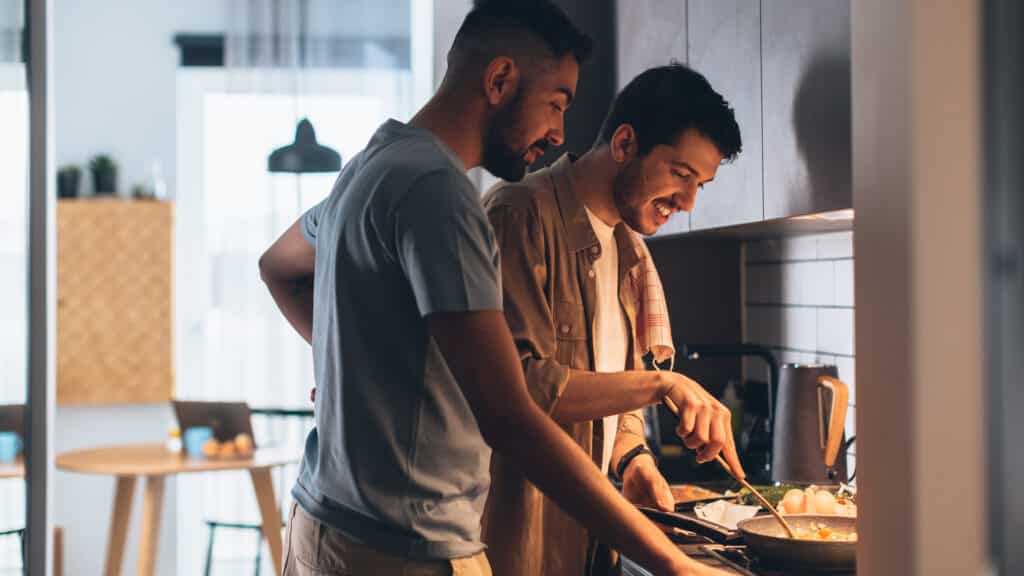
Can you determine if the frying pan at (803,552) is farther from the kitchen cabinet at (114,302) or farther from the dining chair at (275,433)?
the kitchen cabinet at (114,302)

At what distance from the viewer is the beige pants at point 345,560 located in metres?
1.31

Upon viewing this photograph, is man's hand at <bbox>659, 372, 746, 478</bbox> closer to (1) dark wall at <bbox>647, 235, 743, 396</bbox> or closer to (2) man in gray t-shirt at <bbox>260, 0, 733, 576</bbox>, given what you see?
(2) man in gray t-shirt at <bbox>260, 0, 733, 576</bbox>

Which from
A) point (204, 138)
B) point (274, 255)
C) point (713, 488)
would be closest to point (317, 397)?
point (274, 255)

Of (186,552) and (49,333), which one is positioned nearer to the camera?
(49,333)

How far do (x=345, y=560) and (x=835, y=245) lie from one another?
1.58 metres

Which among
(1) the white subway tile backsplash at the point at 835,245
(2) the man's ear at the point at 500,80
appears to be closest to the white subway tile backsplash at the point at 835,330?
(1) the white subway tile backsplash at the point at 835,245

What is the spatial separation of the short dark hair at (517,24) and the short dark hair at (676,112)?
1.38ft

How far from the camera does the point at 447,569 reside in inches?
52.1

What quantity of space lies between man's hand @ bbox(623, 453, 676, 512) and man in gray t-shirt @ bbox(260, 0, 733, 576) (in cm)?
63

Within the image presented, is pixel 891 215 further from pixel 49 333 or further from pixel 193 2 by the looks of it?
pixel 193 2

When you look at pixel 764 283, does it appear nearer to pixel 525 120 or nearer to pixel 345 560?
pixel 525 120

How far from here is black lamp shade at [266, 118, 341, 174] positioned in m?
4.31

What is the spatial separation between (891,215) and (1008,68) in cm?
22

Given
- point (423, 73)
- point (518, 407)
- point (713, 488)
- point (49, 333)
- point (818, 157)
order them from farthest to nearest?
1. point (423, 73)
2. point (713, 488)
3. point (49, 333)
4. point (818, 157)
5. point (518, 407)
